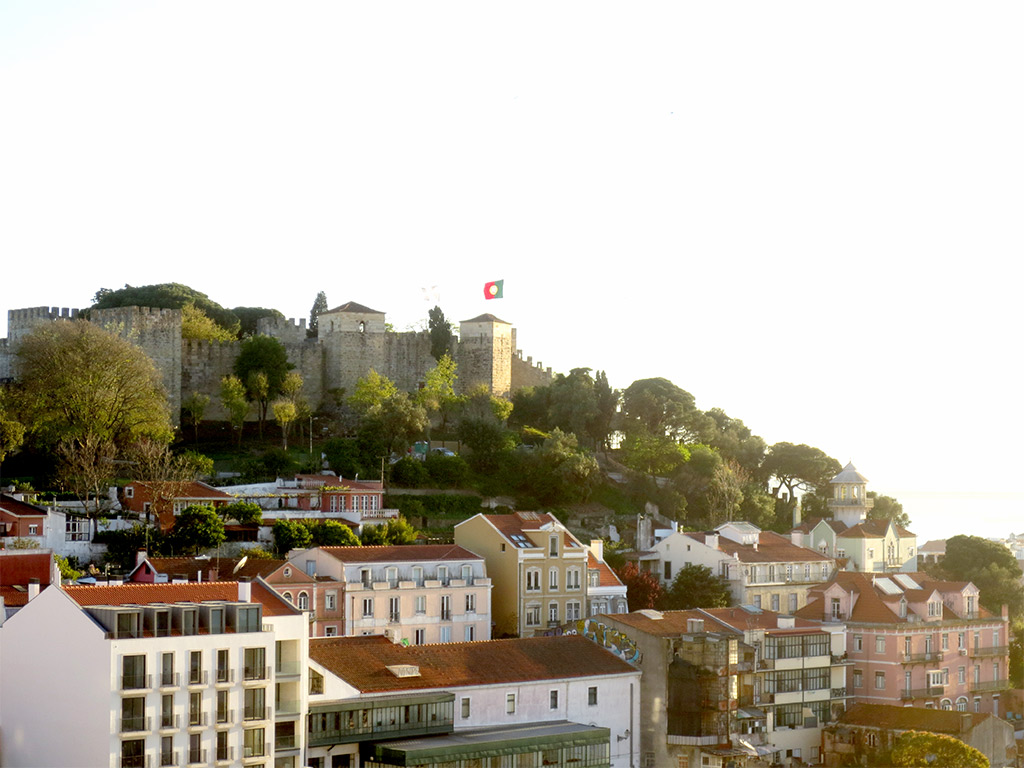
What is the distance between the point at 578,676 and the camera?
36969 millimetres

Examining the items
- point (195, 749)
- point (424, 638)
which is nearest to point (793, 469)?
point (424, 638)

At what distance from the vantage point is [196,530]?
4450 centimetres

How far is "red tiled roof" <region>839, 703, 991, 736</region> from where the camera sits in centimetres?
4044

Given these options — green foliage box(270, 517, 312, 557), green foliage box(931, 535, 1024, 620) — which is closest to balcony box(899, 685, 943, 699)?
green foliage box(931, 535, 1024, 620)

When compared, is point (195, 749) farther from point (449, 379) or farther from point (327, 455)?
point (449, 379)

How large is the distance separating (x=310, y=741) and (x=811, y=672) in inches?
640

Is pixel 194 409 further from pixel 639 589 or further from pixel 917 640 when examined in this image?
pixel 917 640

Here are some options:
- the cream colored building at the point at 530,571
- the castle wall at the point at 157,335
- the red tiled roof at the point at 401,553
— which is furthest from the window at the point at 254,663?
the castle wall at the point at 157,335

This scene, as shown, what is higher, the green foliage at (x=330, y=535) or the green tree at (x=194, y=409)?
the green tree at (x=194, y=409)

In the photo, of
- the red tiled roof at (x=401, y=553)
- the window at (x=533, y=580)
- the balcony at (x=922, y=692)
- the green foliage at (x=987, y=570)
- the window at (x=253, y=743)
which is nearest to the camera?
the window at (x=253, y=743)

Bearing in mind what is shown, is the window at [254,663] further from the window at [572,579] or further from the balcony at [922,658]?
the balcony at [922,658]

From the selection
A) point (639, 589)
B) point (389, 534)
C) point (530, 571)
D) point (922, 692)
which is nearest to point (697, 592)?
point (639, 589)

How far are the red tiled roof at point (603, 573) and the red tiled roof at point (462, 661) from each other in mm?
8589

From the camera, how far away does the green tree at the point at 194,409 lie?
63.1m
